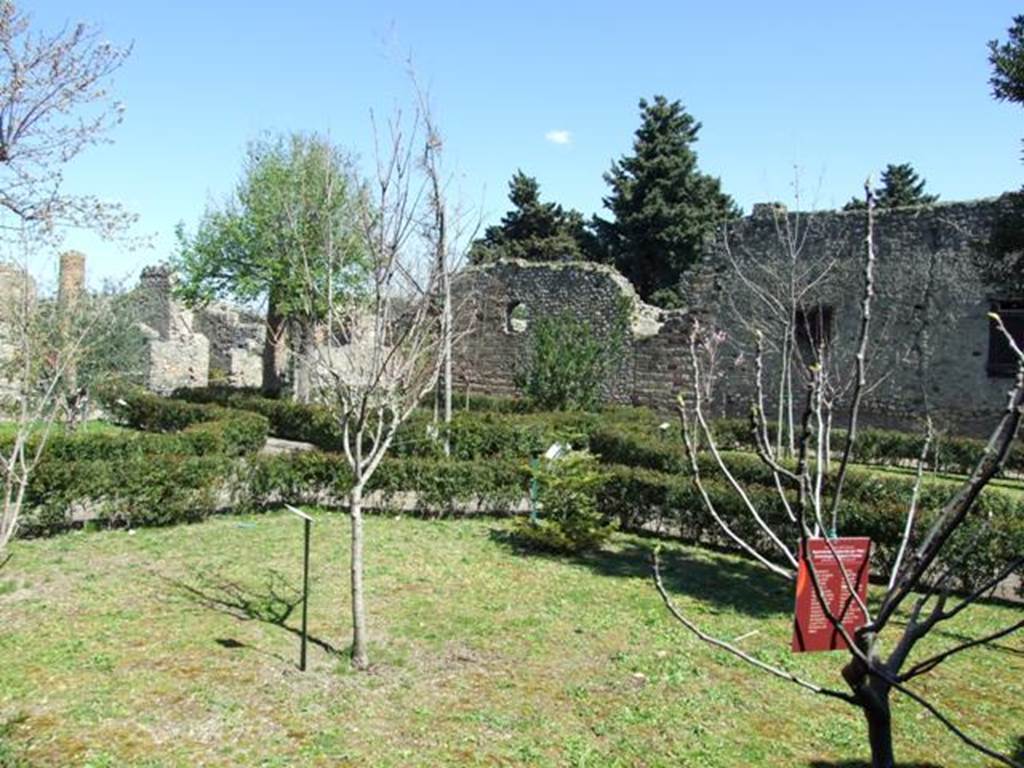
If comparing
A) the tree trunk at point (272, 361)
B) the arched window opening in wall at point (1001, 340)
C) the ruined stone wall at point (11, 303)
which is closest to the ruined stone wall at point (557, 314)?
the tree trunk at point (272, 361)

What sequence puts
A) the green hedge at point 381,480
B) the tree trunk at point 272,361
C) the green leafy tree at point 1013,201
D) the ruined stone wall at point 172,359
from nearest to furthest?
the green leafy tree at point 1013,201, the green hedge at point 381,480, the tree trunk at point 272,361, the ruined stone wall at point 172,359

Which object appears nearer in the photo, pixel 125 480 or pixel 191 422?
pixel 125 480

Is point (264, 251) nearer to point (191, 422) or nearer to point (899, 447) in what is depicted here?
point (191, 422)

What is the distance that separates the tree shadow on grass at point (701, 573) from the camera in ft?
24.6

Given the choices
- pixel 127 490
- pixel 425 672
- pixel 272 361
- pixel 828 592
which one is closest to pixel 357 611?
pixel 425 672

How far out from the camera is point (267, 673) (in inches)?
208

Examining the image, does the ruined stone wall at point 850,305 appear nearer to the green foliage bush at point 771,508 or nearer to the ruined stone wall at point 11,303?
the green foliage bush at point 771,508

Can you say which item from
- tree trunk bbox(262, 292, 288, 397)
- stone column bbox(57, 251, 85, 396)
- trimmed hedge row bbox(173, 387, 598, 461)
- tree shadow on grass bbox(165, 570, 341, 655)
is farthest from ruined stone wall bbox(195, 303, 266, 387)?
tree shadow on grass bbox(165, 570, 341, 655)

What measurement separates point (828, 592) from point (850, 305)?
17.4 m

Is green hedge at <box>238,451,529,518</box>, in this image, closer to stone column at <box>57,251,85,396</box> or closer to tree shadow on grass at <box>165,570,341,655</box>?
tree shadow on grass at <box>165,570,341,655</box>

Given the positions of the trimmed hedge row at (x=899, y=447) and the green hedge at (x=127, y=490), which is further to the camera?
the trimmed hedge row at (x=899, y=447)

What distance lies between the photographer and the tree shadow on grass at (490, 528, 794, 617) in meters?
7.50

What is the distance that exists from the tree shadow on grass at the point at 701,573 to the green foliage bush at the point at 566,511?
0.46 feet

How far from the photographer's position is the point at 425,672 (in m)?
5.49
